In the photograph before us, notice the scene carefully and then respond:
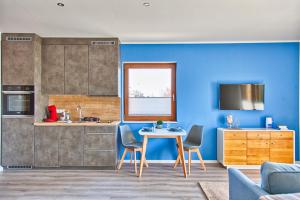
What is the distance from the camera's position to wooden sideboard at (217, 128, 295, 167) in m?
4.67

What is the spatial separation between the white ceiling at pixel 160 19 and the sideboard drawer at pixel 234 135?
5.93 ft

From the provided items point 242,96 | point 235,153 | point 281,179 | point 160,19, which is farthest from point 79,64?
point 281,179

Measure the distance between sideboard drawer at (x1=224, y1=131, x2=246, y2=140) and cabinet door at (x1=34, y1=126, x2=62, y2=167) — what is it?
10.1 ft

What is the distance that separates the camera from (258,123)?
5.17 m

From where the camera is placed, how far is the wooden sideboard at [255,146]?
4.67 metres

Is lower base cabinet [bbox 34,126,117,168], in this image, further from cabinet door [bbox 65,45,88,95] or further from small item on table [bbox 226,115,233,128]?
small item on table [bbox 226,115,233,128]

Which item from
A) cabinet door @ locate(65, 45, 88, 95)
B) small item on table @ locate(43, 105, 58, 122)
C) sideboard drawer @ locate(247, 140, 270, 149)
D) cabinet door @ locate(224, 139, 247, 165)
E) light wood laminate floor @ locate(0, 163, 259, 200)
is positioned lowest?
light wood laminate floor @ locate(0, 163, 259, 200)

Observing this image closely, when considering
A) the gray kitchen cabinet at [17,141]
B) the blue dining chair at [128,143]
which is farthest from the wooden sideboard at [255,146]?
the gray kitchen cabinet at [17,141]

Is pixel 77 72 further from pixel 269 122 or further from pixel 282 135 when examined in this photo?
pixel 282 135

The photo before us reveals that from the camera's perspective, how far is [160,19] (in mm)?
3814

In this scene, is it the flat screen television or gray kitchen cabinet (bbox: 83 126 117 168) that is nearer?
gray kitchen cabinet (bbox: 83 126 117 168)

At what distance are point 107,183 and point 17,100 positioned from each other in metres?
2.33

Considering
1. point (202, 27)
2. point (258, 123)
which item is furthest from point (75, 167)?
point (258, 123)

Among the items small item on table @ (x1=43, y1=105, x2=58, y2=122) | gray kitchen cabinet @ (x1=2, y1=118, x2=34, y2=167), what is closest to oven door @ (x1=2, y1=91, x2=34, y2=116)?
gray kitchen cabinet @ (x1=2, y1=118, x2=34, y2=167)
